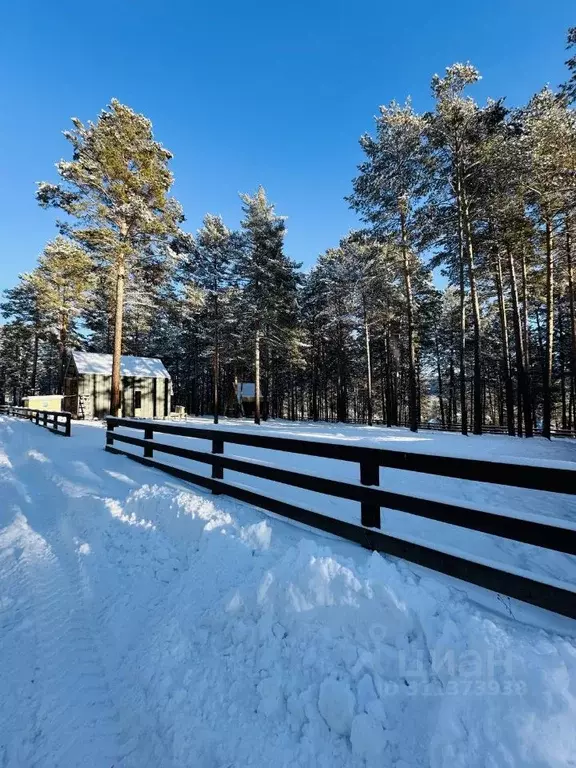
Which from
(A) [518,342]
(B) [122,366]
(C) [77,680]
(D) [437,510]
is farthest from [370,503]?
(B) [122,366]

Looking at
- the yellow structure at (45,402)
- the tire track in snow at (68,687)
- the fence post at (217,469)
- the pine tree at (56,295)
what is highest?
the pine tree at (56,295)

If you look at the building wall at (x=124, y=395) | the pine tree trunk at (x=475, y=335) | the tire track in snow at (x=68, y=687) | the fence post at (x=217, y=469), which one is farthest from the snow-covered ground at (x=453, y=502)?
the building wall at (x=124, y=395)

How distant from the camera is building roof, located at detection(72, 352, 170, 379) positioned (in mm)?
28714

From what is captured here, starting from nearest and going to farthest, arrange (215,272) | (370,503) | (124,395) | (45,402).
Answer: (370,503) < (215,272) < (45,402) < (124,395)

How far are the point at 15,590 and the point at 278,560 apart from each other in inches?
96.7

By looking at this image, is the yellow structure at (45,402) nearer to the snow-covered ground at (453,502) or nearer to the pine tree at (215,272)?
the pine tree at (215,272)

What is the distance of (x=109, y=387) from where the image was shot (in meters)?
29.2

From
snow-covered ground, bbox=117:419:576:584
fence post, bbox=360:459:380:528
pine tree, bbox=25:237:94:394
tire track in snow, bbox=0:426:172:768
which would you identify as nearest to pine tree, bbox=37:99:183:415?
pine tree, bbox=25:237:94:394

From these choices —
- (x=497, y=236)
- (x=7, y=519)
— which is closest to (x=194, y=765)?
(x=7, y=519)

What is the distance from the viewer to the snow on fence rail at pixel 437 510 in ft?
7.57

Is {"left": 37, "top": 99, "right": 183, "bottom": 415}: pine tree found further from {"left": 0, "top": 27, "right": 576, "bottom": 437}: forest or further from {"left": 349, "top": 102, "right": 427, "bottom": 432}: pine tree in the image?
{"left": 349, "top": 102, "right": 427, "bottom": 432}: pine tree

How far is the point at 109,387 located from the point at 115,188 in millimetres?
16591

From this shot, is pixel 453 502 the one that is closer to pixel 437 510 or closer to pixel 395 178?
pixel 437 510

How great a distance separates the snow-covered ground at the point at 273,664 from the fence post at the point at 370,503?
294 millimetres
